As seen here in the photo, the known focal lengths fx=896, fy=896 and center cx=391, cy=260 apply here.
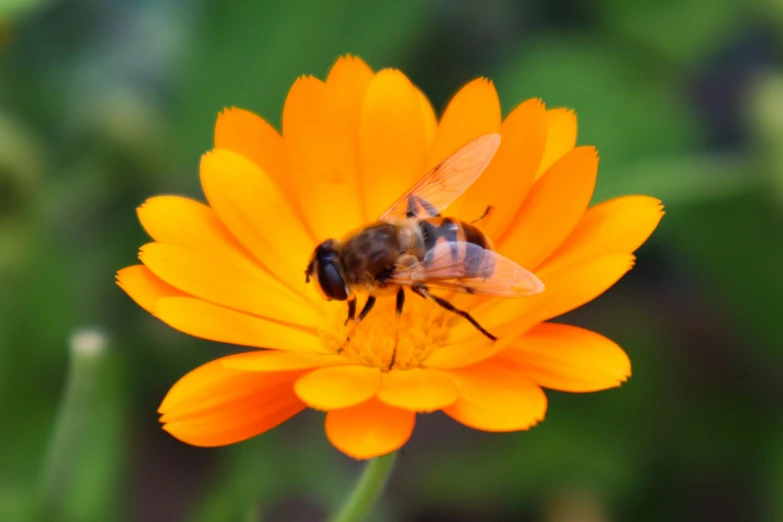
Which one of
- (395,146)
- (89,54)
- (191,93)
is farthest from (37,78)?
(395,146)

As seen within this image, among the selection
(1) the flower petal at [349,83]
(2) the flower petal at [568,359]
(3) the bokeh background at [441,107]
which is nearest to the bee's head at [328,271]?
(1) the flower petal at [349,83]

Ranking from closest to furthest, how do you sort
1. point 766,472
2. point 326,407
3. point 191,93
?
1. point 326,407
2. point 766,472
3. point 191,93

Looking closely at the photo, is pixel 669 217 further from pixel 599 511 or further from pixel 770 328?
pixel 599 511

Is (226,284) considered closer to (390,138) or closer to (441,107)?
(390,138)

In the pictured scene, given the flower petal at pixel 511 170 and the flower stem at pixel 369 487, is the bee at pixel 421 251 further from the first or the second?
the flower stem at pixel 369 487

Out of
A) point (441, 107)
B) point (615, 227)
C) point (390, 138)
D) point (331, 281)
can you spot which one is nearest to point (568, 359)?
point (615, 227)

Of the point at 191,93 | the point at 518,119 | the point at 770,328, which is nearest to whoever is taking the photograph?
the point at 518,119
